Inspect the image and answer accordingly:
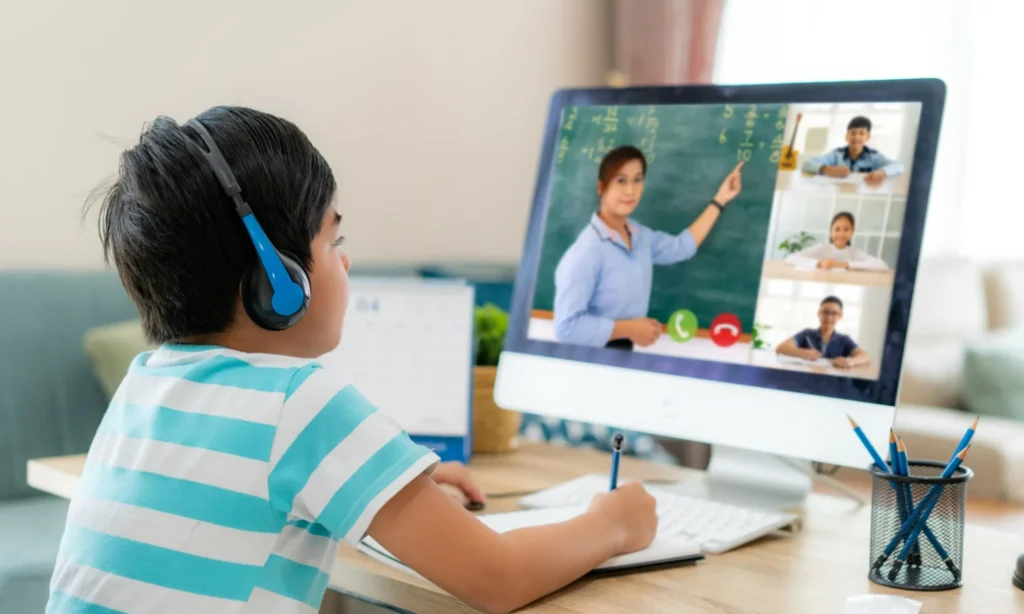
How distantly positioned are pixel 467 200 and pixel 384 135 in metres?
0.40

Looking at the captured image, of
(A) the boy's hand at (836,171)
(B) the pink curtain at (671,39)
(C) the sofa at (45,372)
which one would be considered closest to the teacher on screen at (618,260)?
(A) the boy's hand at (836,171)

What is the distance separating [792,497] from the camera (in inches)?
45.8

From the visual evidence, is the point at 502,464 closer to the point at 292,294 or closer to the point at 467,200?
the point at 292,294

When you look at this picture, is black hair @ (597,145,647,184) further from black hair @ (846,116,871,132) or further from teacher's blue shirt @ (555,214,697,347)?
black hair @ (846,116,871,132)

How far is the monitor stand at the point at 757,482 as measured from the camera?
116 cm

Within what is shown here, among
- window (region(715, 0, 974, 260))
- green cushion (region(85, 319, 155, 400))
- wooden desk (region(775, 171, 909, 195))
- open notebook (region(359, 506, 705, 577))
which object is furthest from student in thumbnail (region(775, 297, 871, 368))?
window (region(715, 0, 974, 260))

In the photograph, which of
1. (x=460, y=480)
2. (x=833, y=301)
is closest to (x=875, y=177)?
(x=833, y=301)

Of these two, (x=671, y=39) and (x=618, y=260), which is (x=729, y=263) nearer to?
(x=618, y=260)

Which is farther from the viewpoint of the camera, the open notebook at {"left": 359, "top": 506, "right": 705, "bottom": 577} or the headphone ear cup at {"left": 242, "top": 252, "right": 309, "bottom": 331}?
the open notebook at {"left": 359, "top": 506, "right": 705, "bottom": 577}

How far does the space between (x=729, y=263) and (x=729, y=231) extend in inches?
1.5

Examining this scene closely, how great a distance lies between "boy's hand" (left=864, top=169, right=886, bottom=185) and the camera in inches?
41.9

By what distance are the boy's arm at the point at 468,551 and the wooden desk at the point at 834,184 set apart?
0.52 meters

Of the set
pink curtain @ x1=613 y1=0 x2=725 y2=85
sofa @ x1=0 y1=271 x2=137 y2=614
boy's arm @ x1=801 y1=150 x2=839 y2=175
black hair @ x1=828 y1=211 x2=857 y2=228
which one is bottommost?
sofa @ x1=0 y1=271 x2=137 y2=614

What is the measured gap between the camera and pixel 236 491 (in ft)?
2.47
